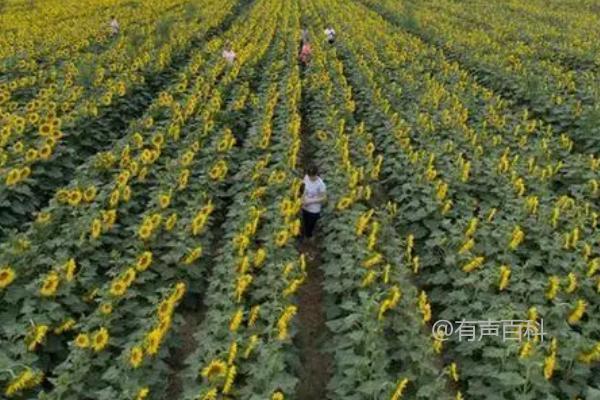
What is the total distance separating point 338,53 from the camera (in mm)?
19656

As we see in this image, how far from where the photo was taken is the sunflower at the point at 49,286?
19.9 feet

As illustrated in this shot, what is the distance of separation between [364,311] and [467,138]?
5786mm

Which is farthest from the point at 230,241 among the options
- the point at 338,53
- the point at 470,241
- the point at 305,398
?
the point at 338,53

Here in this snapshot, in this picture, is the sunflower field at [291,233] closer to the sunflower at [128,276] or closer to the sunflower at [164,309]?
the sunflower at [164,309]

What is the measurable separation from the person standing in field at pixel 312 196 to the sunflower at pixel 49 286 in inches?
135

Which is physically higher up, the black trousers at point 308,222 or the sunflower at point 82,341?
the sunflower at point 82,341

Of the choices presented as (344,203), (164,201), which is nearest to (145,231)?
(164,201)

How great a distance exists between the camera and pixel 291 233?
24.6 ft

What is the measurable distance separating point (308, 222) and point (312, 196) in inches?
16.6

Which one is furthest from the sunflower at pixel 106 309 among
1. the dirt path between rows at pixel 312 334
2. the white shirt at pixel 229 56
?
the white shirt at pixel 229 56

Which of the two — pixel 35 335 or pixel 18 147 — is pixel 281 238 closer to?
pixel 35 335

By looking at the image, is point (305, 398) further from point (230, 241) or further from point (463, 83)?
point (463, 83)

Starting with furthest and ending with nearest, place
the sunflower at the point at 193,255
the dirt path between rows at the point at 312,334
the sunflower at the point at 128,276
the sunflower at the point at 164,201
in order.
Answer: the sunflower at the point at 164,201 < the sunflower at the point at 193,255 < the sunflower at the point at 128,276 < the dirt path between rows at the point at 312,334

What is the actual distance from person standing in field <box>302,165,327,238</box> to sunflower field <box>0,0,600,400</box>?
0.62 ft
